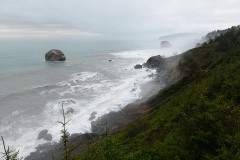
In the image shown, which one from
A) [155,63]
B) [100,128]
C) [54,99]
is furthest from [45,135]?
[155,63]

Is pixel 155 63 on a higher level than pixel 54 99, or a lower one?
higher

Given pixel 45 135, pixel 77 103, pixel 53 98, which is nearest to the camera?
pixel 45 135

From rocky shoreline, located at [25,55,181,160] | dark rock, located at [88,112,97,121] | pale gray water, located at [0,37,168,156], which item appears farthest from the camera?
dark rock, located at [88,112,97,121]

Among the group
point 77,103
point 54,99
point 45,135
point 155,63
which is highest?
point 155,63

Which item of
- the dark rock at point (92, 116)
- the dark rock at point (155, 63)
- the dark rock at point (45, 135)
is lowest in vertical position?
the dark rock at point (45, 135)

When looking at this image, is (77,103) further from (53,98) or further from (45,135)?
(45,135)

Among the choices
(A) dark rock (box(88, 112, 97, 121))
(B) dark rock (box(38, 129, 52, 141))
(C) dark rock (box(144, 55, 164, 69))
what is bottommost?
(B) dark rock (box(38, 129, 52, 141))

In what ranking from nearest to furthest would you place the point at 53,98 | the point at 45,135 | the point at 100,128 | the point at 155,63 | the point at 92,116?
1. the point at 45,135
2. the point at 100,128
3. the point at 92,116
4. the point at 53,98
5. the point at 155,63

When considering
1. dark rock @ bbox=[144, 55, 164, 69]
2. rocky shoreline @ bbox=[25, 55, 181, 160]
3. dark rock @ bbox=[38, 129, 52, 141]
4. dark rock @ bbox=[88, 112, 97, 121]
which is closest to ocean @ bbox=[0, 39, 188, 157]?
dark rock @ bbox=[88, 112, 97, 121]

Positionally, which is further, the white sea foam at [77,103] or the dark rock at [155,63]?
the dark rock at [155,63]

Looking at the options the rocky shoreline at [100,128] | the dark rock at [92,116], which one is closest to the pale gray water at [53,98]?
the dark rock at [92,116]

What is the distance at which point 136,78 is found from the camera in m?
74.4

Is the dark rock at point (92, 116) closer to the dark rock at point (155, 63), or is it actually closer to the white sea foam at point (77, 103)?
the white sea foam at point (77, 103)

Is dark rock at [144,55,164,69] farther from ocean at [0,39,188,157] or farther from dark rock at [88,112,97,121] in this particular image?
dark rock at [88,112,97,121]
